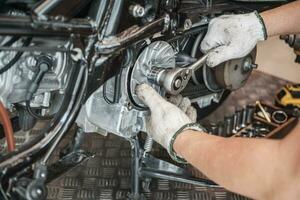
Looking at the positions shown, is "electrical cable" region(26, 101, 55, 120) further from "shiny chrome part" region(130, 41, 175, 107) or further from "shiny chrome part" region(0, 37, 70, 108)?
"shiny chrome part" region(130, 41, 175, 107)

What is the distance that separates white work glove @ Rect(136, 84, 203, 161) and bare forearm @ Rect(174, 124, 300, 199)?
0.12 ft

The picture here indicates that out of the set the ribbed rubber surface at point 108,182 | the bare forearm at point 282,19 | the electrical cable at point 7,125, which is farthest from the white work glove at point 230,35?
the electrical cable at point 7,125

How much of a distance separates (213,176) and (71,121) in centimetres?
33

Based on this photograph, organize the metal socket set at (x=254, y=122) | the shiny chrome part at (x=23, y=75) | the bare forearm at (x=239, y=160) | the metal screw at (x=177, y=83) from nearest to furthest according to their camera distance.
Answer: the bare forearm at (x=239, y=160) < the shiny chrome part at (x=23, y=75) < the metal screw at (x=177, y=83) < the metal socket set at (x=254, y=122)

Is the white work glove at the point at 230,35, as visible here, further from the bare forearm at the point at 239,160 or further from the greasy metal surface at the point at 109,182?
the greasy metal surface at the point at 109,182

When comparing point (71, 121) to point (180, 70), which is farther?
point (180, 70)

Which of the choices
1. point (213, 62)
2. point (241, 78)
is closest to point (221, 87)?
point (241, 78)

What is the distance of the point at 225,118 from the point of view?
6.21 ft

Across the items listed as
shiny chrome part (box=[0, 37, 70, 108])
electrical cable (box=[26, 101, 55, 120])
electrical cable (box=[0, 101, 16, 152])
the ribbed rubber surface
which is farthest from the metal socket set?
electrical cable (box=[0, 101, 16, 152])

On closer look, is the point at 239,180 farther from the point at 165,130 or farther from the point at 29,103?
the point at 29,103

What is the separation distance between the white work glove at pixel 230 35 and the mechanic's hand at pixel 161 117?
25 cm

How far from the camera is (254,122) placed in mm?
1859

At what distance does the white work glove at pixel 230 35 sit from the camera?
1.30 m

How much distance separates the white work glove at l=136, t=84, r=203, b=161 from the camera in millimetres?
1055
